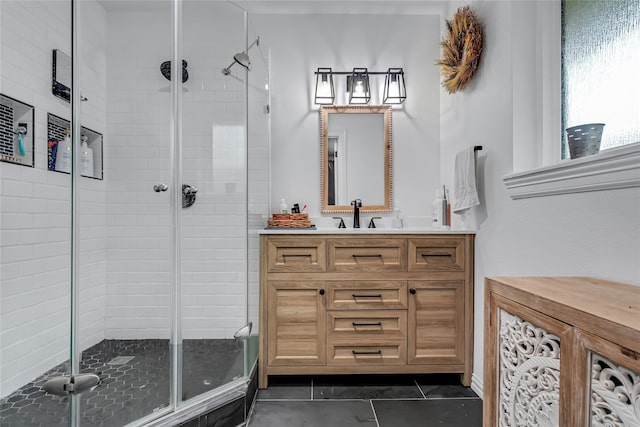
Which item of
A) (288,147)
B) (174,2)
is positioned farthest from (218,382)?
(174,2)

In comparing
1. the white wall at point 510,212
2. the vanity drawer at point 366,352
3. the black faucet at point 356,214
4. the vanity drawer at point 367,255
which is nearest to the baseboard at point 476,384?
the white wall at point 510,212

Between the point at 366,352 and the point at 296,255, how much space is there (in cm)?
66

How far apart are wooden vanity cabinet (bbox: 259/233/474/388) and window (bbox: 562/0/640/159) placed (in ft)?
2.92

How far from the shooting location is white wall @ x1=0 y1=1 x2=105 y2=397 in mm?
1400

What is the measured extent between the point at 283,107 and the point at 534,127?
158 centimetres

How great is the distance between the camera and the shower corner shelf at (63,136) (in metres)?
1.43

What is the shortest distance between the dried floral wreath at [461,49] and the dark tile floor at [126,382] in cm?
198

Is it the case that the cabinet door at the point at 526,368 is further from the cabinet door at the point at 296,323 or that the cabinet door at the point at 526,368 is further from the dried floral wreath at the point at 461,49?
the dried floral wreath at the point at 461,49

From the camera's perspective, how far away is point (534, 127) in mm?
1563

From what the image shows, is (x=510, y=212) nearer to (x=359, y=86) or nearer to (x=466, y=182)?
(x=466, y=182)

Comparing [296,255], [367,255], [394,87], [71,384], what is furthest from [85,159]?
[394,87]

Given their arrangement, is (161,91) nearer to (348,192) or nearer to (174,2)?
(174,2)

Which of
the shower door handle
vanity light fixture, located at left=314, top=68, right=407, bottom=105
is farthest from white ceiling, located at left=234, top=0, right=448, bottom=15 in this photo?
the shower door handle

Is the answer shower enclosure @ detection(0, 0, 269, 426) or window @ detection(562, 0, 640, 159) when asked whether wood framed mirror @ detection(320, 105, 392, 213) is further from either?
window @ detection(562, 0, 640, 159)
